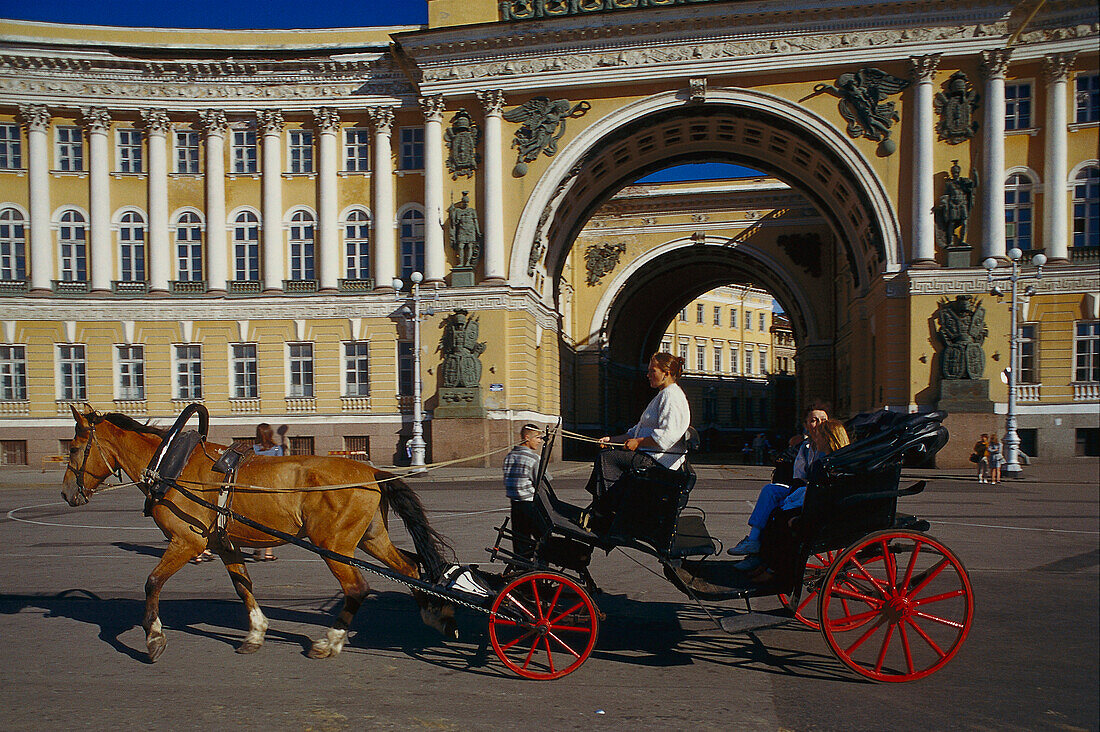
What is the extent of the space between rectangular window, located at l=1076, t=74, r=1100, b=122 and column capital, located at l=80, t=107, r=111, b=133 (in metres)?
33.9

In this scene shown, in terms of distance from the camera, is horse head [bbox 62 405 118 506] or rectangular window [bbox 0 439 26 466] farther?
rectangular window [bbox 0 439 26 466]

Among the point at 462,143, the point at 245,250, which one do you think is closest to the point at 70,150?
the point at 245,250

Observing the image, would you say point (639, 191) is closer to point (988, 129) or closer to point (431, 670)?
point (988, 129)

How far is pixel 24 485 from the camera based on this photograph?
80.0 ft

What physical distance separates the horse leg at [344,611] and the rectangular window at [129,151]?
29.7 m

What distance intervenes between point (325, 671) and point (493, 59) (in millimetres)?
26382

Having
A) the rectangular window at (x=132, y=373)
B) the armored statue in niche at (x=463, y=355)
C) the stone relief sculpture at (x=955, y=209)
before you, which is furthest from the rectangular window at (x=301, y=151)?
the stone relief sculpture at (x=955, y=209)

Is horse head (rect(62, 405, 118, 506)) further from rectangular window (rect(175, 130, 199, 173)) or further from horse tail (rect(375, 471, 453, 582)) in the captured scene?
rectangular window (rect(175, 130, 199, 173))

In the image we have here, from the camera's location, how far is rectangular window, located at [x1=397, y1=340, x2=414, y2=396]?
30281 millimetres

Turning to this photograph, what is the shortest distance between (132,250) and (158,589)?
28556 millimetres

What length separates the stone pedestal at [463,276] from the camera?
1146 inches

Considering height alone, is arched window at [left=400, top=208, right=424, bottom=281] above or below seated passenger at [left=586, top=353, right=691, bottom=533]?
above

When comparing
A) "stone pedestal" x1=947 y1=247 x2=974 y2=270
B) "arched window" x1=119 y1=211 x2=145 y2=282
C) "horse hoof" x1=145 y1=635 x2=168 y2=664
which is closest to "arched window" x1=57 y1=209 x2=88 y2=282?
"arched window" x1=119 y1=211 x2=145 y2=282

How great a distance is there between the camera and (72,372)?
3061cm
